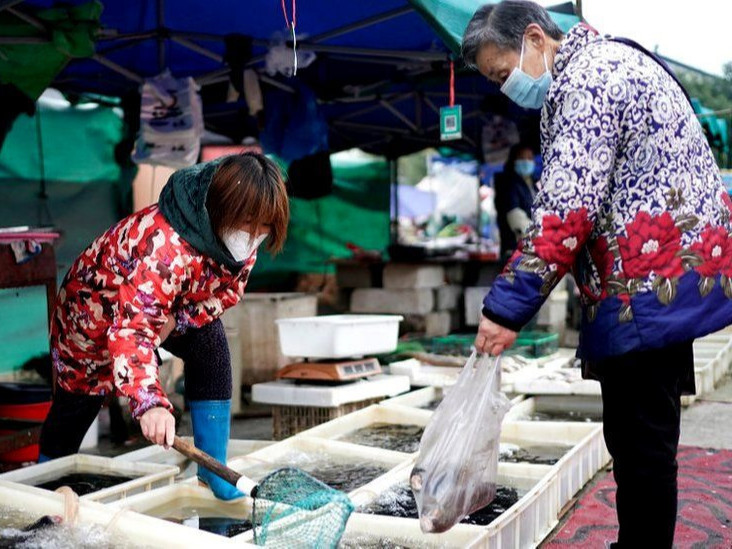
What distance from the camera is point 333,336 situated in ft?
14.5

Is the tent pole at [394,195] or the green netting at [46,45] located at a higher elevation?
the green netting at [46,45]

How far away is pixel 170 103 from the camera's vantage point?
19.1 feet

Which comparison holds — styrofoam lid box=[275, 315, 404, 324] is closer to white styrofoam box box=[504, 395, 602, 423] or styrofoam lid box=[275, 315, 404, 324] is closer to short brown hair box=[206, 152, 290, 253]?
white styrofoam box box=[504, 395, 602, 423]

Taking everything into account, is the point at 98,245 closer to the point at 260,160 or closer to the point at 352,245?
the point at 260,160

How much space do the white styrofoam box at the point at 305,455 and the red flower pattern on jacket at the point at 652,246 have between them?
159 cm

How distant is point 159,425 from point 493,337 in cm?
98

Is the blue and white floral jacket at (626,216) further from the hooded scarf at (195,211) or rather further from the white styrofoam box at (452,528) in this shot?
the hooded scarf at (195,211)

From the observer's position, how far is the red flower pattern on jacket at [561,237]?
1926mm

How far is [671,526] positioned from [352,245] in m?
8.31

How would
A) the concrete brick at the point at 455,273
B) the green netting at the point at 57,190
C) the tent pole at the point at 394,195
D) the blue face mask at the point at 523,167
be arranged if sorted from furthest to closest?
the tent pole at the point at 394,195 < the concrete brick at the point at 455,273 < the blue face mask at the point at 523,167 < the green netting at the point at 57,190

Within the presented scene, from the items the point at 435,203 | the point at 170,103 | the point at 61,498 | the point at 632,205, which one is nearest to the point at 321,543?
the point at 61,498

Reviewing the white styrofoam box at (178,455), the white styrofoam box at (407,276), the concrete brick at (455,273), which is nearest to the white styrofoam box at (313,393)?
the white styrofoam box at (178,455)

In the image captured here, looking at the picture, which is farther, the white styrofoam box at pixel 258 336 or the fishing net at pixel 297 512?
the white styrofoam box at pixel 258 336

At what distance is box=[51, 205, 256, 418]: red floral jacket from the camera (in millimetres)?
2338
